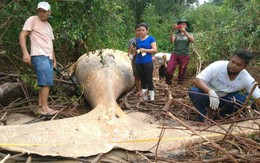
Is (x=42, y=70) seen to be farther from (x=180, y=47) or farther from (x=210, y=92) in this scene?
(x=180, y=47)

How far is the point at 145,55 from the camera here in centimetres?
544

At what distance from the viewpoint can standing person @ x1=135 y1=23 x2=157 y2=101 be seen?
5410 millimetres

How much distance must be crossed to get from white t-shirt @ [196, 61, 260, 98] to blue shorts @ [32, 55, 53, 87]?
1.89 meters

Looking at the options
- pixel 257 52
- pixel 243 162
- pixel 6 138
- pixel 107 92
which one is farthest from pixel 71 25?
pixel 257 52

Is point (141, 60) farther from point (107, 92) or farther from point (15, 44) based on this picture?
point (15, 44)

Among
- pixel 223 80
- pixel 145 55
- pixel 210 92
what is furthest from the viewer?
pixel 145 55

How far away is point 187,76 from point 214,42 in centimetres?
99

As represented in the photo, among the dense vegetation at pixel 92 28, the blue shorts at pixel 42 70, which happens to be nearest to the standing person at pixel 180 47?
the dense vegetation at pixel 92 28

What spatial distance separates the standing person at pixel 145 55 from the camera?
5410mm

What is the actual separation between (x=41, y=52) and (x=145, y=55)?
165cm

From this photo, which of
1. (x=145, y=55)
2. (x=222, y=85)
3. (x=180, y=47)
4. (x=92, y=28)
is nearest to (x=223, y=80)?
(x=222, y=85)

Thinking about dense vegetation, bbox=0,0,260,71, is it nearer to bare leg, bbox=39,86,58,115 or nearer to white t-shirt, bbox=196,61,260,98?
bare leg, bbox=39,86,58,115

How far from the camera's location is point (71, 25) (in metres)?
4.84

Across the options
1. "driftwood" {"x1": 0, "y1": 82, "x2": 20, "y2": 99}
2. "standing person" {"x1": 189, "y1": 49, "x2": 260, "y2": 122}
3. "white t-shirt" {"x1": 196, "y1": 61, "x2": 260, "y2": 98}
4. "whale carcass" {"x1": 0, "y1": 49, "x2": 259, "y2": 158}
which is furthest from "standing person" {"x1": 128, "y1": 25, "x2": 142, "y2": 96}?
"driftwood" {"x1": 0, "y1": 82, "x2": 20, "y2": 99}
